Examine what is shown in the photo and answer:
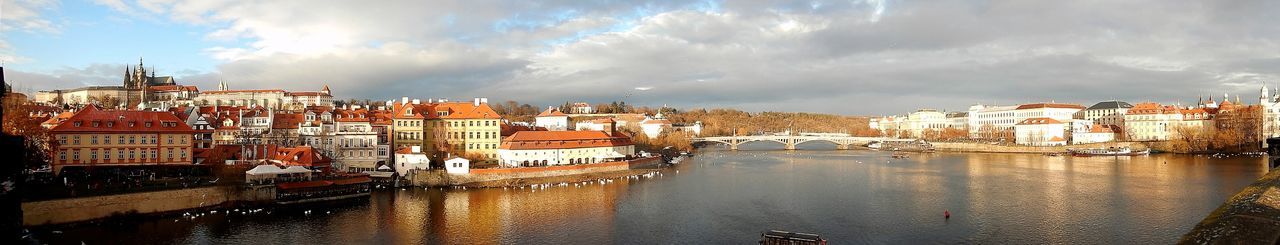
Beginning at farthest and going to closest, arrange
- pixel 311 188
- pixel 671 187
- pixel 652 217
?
pixel 671 187 < pixel 311 188 < pixel 652 217

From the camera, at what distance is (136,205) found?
21.6 m

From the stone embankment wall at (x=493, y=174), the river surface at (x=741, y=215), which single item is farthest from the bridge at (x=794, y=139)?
the stone embankment wall at (x=493, y=174)

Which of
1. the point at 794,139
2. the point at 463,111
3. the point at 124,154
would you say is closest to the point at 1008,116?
the point at 794,139

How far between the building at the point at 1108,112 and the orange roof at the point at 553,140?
66698 mm

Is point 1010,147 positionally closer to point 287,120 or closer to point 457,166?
point 457,166

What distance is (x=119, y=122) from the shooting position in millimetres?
27703

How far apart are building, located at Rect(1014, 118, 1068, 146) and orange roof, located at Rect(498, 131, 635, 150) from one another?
50.2 metres

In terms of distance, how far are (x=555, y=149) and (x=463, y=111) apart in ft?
20.7

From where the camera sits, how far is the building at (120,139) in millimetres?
26453

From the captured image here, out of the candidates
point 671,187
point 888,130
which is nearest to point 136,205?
point 671,187

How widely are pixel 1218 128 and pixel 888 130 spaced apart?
153 ft

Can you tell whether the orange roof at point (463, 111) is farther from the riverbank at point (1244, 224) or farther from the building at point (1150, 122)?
the building at point (1150, 122)

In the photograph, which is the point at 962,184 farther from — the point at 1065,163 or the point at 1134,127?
the point at 1134,127

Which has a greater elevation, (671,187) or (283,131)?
(283,131)
